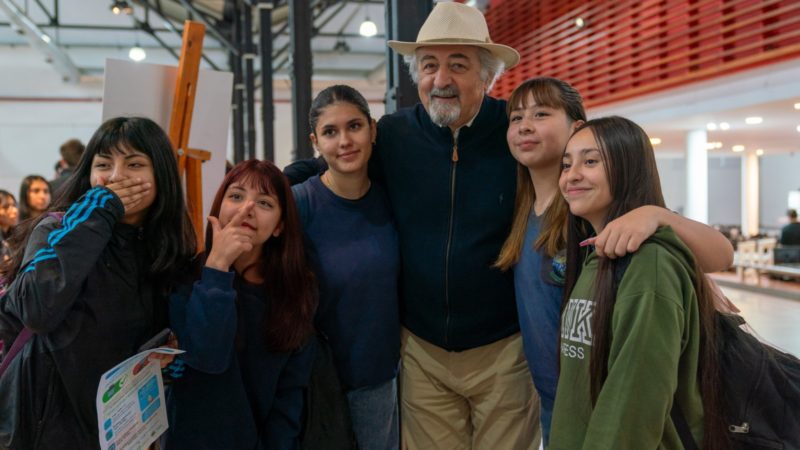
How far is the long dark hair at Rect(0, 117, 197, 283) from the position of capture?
174 centimetres

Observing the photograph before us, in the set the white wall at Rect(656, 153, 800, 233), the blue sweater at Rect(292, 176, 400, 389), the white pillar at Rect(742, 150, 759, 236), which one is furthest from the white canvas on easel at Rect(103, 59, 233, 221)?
the white wall at Rect(656, 153, 800, 233)

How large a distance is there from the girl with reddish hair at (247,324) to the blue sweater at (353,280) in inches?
6.4

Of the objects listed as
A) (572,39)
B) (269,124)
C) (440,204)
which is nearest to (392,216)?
(440,204)

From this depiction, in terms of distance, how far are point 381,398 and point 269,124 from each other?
21.7 ft

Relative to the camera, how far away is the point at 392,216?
7.74 ft

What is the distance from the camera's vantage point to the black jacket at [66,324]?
1.51 meters

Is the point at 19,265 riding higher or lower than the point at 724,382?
higher

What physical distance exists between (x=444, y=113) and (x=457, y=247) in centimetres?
49

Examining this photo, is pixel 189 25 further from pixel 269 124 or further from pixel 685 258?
pixel 269 124

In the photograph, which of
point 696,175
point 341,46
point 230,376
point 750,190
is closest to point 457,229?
point 230,376

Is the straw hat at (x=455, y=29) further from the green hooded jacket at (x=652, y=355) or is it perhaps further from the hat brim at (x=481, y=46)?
the green hooded jacket at (x=652, y=355)

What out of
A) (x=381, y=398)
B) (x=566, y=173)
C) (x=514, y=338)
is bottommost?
(x=381, y=398)

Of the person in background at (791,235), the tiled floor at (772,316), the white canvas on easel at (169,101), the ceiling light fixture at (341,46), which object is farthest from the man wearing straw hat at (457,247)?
the ceiling light fixture at (341,46)

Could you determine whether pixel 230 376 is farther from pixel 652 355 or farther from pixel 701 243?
pixel 701 243
